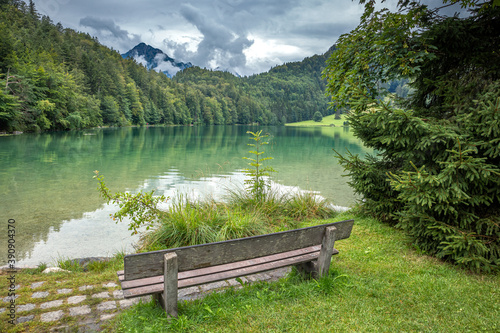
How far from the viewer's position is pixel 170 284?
8.96ft

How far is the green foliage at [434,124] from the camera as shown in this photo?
4.05 meters

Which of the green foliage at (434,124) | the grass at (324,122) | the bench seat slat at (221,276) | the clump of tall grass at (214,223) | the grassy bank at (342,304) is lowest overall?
the grass at (324,122)

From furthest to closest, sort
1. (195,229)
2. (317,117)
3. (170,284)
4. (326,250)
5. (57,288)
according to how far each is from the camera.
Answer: (317,117), (195,229), (57,288), (326,250), (170,284)

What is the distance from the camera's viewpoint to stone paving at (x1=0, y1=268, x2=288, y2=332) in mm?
3111

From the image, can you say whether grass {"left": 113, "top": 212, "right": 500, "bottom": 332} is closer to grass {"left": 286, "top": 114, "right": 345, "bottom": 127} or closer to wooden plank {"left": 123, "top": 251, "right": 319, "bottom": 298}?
wooden plank {"left": 123, "top": 251, "right": 319, "bottom": 298}

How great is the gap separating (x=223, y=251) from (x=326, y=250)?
4.52 feet

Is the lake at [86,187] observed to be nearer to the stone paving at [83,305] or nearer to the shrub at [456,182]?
the stone paving at [83,305]

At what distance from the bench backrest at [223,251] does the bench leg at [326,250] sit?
66mm

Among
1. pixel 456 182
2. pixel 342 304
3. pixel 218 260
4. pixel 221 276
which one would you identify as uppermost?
pixel 456 182

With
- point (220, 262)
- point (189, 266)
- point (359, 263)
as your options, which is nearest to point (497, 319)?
point (359, 263)

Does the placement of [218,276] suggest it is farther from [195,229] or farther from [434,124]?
[434,124]

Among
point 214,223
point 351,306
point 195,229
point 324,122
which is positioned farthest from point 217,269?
point 324,122

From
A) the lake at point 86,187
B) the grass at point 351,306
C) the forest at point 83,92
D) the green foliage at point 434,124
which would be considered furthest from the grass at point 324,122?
the grass at point 351,306

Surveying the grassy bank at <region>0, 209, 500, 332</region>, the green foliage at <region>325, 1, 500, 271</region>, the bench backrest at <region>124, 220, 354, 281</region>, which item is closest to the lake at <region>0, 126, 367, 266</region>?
the grassy bank at <region>0, 209, 500, 332</region>
